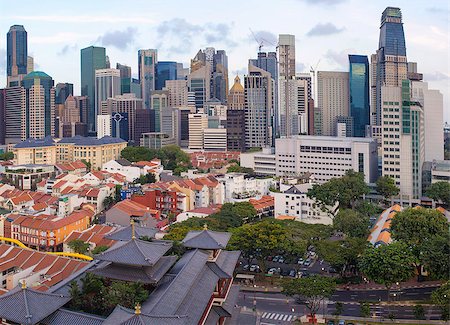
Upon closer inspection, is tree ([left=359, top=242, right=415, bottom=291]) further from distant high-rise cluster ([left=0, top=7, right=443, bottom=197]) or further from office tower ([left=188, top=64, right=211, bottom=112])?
office tower ([left=188, top=64, right=211, bottom=112])

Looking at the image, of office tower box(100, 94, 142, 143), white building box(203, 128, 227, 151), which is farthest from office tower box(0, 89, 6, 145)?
white building box(203, 128, 227, 151)

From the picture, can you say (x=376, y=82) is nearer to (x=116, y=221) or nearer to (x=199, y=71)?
(x=199, y=71)

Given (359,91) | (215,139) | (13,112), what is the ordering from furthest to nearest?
(359,91), (13,112), (215,139)

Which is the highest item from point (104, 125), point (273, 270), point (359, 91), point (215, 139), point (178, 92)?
point (178, 92)

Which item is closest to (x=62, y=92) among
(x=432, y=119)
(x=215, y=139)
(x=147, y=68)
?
(x=147, y=68)

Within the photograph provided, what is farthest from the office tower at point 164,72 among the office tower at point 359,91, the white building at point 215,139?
the white building at point 215,139

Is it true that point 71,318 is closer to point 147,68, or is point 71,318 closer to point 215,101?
point 215,101

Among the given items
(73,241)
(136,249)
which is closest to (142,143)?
(73,241)
